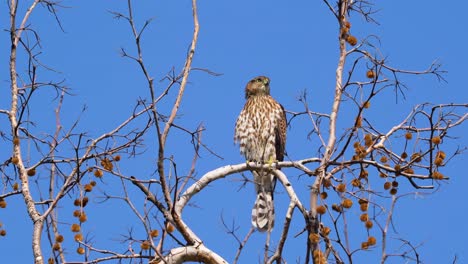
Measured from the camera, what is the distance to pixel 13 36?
6.96m

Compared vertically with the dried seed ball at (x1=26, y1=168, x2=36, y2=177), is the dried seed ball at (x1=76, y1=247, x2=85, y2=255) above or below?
below

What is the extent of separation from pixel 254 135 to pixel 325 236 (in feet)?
13.6

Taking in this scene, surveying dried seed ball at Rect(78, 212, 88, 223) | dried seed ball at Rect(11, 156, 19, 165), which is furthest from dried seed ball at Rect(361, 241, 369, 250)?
dried seed ball at Rect(11, 156, 19, 165)

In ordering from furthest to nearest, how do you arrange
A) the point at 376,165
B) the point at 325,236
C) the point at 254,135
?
the point at 254,135 < the point at 376,165 < the point at 325,236

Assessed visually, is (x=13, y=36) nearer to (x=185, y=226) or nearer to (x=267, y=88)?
(x=185, y=226)

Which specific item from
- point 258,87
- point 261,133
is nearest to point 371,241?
point 261,133

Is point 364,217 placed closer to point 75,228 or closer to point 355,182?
point 355,182

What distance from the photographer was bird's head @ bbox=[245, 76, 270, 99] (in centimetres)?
1038

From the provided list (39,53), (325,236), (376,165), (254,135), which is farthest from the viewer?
(254,135)

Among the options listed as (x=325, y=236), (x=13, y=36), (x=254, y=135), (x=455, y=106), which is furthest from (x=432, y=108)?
(x=254, y=135)

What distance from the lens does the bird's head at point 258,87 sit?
10383 millimetres

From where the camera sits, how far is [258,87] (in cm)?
1041

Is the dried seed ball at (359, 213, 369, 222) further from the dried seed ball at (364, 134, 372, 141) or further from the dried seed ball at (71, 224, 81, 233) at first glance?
the dried seed ball at (71, 224, 81, 233)

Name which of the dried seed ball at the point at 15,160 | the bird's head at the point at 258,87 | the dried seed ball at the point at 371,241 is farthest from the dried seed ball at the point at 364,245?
the bird's head at the point at 258,87
